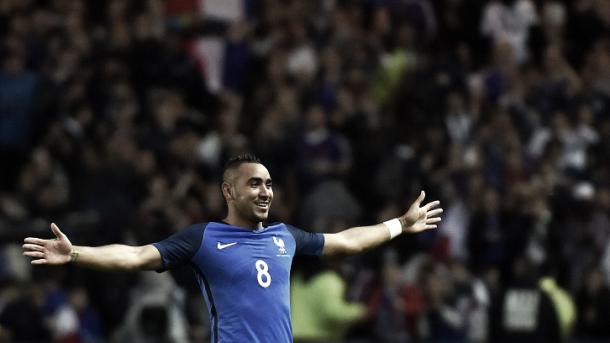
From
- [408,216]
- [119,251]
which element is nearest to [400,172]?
Answer: [408,216]

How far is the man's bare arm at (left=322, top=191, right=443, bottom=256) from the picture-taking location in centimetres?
867

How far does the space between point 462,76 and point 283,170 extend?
9.91ft

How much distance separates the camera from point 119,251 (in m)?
7.80

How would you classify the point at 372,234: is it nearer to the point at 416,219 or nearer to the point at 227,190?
the point at 416,219

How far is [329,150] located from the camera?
650 inches

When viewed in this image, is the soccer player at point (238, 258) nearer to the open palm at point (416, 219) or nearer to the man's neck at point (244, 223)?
the man's neck at point (244, 223)

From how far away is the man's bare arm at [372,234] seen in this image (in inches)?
341

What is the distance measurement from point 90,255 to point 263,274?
3.40ft

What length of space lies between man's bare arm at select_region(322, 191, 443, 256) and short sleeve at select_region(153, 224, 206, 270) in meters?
0.88

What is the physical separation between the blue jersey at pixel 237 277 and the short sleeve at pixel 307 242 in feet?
0.80

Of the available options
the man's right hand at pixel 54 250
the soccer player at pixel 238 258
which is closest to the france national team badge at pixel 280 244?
the soccer player at pixel 238 258

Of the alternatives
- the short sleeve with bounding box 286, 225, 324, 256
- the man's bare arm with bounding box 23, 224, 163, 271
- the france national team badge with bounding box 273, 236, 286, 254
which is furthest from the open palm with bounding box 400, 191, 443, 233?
the man's bare arm with bounding box 23, 224, 163, 271

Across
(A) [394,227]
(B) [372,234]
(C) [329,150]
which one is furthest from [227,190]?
(C) [329,150]

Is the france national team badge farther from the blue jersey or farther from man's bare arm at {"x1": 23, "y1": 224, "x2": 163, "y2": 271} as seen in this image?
man's bare arm at {"x1": 23, "y1": 224, "x2": 163, "y2": 271}
